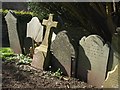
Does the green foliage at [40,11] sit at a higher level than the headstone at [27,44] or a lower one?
higher

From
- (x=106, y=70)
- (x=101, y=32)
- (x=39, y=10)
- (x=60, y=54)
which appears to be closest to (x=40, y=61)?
(x=60, y=54)

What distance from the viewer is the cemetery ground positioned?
5107mm

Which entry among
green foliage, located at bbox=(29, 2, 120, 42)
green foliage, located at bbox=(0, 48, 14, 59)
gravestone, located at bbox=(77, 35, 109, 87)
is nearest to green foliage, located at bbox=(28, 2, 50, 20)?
green foliage, located at bbox=(29, 2, 120, 42)

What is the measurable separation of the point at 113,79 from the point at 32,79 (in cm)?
158

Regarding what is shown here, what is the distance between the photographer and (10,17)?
25.2ft

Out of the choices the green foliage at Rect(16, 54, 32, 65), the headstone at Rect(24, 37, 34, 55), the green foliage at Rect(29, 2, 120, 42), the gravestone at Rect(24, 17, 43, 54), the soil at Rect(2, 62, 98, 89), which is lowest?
the soil at Rect(2, 62, 98, 89)

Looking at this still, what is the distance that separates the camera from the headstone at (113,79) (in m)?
4.59

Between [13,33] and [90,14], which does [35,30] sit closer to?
[13,33]

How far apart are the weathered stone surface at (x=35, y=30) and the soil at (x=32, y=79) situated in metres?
0.90

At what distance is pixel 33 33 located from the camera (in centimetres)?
719

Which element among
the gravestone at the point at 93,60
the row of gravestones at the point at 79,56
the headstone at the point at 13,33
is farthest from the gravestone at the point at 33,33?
the gravestone at the point at 93,60

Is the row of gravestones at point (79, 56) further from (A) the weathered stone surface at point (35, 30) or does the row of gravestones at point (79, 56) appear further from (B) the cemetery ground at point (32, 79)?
(B) the cemetery ground at point (32, 79)

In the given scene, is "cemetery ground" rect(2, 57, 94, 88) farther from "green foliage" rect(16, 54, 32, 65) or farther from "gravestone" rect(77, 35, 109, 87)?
"green foliage" rect(16, 54, 32, 65)

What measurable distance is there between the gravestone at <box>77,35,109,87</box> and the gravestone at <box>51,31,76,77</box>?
0.51ft
